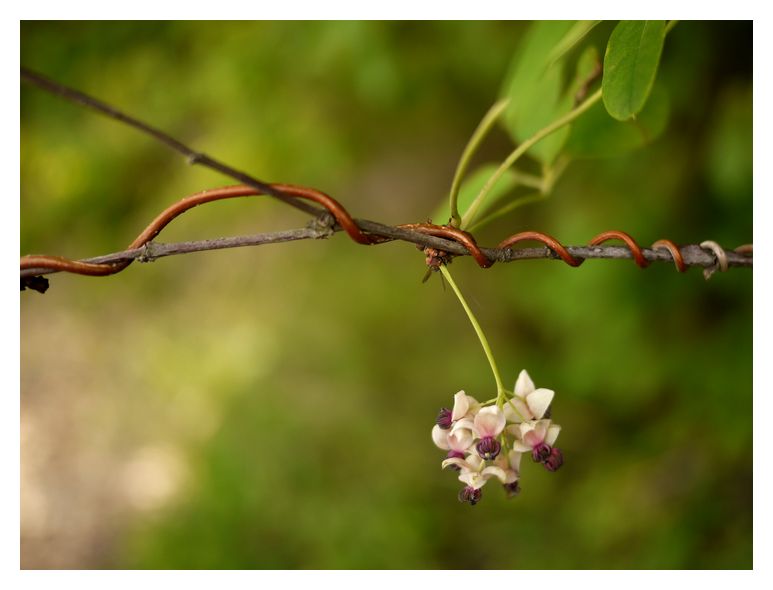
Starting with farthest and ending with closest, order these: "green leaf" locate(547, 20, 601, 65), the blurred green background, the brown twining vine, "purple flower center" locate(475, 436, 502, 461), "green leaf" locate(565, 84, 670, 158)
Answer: the blurred green background → "green leaf" locate(565, 84, 670, 158) → "green leaf" locate(547, 20, 601, 65) → "purple flower center" locate(475, 436, 502, 461) → the brown twining vine

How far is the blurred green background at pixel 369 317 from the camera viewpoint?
1844 millimetres

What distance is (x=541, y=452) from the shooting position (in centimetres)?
65

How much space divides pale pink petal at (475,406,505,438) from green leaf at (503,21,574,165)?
1.42 ft

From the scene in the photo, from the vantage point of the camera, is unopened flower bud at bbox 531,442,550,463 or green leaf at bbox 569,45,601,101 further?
green leaf at bbox 569,45,601,101

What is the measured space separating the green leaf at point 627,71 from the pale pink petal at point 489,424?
35cm

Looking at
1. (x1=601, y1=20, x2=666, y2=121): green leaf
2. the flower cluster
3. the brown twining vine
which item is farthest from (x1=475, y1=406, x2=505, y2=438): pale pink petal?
(x1=601, y1=20, x2=666, y2=121): green leaf

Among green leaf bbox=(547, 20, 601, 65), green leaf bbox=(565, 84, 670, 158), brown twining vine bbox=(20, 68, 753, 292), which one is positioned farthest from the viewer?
green leaf bbox=(565, 84, 670, 158)

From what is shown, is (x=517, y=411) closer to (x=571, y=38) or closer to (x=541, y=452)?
(x=541, y=452)

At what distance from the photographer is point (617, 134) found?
921 mm

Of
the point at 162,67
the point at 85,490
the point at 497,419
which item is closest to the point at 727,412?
the point at 497,419

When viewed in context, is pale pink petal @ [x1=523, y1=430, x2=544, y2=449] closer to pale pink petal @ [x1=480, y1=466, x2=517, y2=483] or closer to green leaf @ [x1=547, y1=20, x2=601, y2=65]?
pale pink petal @ [x1=480, y1=466, x2=517, y2=483]

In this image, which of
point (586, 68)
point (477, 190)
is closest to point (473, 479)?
point (477, 190)

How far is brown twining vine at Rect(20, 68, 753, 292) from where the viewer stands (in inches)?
19.5

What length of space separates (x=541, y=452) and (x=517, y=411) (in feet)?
0.16
